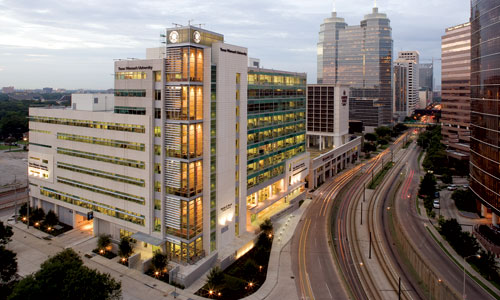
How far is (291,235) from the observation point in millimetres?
75312

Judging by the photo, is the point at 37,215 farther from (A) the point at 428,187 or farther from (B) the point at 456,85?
(B) the point at 456,85

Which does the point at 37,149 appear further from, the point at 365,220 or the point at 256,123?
the point at 365,220

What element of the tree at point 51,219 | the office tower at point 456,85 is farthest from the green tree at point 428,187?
the tree at point 51,219

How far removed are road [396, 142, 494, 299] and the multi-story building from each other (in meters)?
29.3

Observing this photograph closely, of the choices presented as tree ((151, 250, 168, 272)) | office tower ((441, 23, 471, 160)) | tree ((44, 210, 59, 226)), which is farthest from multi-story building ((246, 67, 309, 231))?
office tower ((441, 23, 471, 160))

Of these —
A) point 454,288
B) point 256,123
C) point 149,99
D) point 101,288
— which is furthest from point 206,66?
point 454,288

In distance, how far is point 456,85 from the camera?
167125 mm

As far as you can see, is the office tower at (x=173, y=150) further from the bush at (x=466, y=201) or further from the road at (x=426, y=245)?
the bush at (x=466, y=201)

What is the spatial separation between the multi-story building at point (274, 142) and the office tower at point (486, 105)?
149 ft

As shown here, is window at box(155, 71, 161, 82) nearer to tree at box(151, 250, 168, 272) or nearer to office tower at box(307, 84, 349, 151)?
Result: tree at box(151, 250, 168, 272)

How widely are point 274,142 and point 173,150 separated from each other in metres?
34.4

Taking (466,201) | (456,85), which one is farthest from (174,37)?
(456,85)

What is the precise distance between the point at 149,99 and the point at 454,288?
6026 centimetres

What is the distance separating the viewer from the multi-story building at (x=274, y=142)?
7738cm
